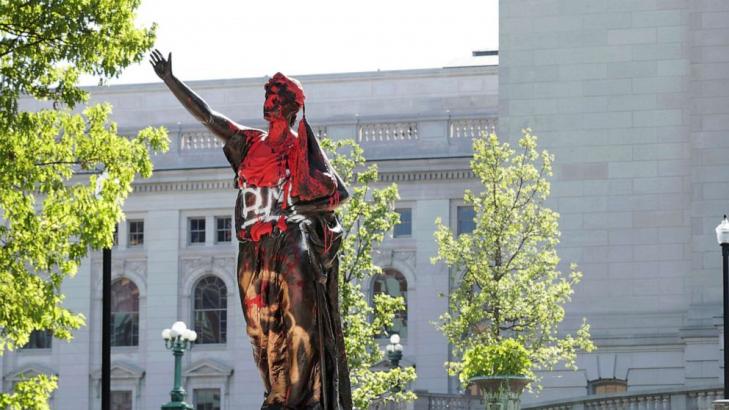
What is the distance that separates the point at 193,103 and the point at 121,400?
5655cm

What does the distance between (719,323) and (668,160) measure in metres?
5.19

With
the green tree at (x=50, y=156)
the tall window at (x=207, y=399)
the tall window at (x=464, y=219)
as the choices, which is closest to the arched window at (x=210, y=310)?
the tall window at (x=207, y=399)

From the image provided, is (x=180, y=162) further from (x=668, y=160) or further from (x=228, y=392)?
(x=668, y=160)

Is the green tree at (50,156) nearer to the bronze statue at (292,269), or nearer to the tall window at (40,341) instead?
the bronze statue at (292,269)

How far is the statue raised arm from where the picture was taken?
11750mm

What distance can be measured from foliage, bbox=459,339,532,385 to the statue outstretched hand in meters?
18.2

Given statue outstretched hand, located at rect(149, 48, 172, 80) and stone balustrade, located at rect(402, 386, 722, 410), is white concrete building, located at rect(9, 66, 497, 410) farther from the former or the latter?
statue outstretched hand, located at rect(149, 48, 172, 80)

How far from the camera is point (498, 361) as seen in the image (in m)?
29.8

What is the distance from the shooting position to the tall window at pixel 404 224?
214ft

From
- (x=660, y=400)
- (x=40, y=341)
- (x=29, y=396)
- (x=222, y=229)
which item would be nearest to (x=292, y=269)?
(x=29, y=396)

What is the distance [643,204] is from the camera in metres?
51.3

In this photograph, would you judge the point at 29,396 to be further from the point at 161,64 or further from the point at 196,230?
the point at 196,230

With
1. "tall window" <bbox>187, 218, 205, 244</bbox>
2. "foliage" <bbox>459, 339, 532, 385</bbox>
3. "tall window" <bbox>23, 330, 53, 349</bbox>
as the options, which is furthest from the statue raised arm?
"tall window" <bbox>23, 330, 53, 349</bbox>

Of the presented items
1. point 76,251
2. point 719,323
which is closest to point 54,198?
point 76,251
